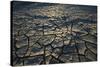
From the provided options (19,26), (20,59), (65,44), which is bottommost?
(20,59)

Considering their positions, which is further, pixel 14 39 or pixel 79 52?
pixel 79 52

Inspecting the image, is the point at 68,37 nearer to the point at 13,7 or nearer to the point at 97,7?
the point at 97,7

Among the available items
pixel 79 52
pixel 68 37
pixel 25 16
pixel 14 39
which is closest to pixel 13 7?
pixel 25 16

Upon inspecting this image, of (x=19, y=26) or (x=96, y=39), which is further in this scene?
(x=96, y=39)

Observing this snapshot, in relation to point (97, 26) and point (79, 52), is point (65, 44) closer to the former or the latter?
point (79, 52)

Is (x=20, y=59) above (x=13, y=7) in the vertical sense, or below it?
below

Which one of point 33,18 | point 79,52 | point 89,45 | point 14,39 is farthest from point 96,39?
point 14,39
